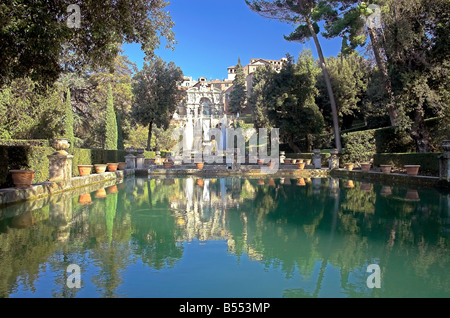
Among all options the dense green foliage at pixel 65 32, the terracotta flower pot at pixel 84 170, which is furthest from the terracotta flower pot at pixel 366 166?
Result: the terracotta flower pot at pixel 84 170

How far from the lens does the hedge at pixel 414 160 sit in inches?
514

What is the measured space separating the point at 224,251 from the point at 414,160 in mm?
13146

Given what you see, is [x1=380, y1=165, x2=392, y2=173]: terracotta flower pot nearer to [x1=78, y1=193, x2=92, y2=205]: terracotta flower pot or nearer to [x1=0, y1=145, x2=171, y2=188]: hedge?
[x1=78, y1=193, x2=92, y2=205]: terracotta flower pot

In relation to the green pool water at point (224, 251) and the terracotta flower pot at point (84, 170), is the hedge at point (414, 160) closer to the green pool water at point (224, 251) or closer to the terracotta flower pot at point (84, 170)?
the green pool water at point (224, 251)

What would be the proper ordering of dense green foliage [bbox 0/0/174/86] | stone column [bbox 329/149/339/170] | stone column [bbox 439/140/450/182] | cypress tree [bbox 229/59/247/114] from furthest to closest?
cypress tree [bbox 229/59/247/114], stone column [bbox 329/149/339/170], stone column [bbox 439/140/450/182], dense green foliage [bbox 0/0/174/86]

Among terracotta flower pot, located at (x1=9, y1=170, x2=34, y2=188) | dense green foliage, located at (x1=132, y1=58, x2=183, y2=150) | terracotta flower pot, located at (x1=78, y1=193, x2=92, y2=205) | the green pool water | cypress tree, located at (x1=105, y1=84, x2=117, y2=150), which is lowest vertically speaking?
the green pool water

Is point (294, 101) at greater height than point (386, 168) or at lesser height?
greater

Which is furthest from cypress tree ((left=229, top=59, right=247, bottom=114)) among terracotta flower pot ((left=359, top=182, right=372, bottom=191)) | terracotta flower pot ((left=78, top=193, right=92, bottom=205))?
terracotta flower pot ((left=78, top=193, right=92, bottom=205))

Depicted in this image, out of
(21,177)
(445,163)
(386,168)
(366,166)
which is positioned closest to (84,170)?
(21,177)

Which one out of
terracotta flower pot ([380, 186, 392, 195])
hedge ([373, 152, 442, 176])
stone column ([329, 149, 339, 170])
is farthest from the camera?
stone column ([329, 149, 339, 170])

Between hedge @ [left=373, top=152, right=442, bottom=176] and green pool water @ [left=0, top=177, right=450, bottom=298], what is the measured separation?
21.0 ft

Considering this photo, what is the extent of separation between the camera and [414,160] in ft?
47.1

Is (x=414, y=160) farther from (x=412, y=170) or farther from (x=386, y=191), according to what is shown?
(x=386, y=191)

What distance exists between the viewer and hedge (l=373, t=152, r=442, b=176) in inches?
514
